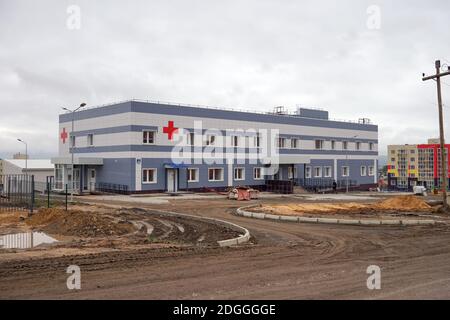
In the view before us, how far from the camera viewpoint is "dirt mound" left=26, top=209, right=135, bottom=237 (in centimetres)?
1645

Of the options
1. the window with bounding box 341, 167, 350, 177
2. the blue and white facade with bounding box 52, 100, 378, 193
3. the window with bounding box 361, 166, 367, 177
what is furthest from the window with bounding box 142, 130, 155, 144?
the window with bounding box 361, 166, 367, 177

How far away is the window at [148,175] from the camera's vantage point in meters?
39.9

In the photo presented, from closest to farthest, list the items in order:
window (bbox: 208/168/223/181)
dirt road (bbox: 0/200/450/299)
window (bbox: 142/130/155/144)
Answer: dirt road (bbox: 0/200/450/299) → window (bbox: 142/130/155/144) → window (bbox: 208/168/223/181)

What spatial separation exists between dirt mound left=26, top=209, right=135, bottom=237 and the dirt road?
4601 mm

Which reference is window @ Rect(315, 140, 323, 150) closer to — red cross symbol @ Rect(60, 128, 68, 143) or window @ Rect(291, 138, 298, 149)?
window @ Rect(291, 138, 298, 149)

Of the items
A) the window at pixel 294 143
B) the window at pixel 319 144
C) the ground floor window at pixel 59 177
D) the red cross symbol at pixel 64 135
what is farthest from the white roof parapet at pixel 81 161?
the window at pixel 319 144

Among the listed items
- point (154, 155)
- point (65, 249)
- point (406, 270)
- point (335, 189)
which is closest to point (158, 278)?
point (65, 249)

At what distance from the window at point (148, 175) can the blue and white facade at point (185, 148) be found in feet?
0.09

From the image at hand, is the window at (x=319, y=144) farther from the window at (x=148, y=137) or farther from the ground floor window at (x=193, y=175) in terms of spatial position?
the window at (x=148, y=137)

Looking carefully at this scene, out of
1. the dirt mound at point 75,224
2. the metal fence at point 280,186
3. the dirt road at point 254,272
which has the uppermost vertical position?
the metal fence at point 280,186

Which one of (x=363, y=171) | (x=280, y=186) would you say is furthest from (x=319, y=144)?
(x=280, y=186)

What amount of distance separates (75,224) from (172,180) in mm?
24477

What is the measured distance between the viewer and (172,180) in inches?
1651

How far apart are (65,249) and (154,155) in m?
27.9
